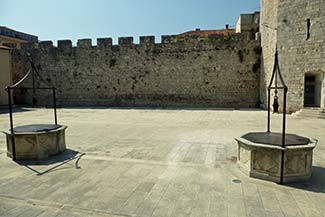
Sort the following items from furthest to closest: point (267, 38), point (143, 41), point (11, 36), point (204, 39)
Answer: point (11, 36) → point (143, 41) → point (204, 39) → point (267, 38)

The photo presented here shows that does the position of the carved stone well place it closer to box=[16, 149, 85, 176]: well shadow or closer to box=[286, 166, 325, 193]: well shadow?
box=[286, 166, 325, 193]: well shadow

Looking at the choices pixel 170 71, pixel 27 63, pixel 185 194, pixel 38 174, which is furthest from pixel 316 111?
pixel 27 63

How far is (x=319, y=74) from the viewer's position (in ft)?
33.7

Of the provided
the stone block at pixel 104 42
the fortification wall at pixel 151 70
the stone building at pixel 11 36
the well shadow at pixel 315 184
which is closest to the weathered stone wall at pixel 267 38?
the fortification wall at pixel 151 70

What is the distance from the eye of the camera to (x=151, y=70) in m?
15.1

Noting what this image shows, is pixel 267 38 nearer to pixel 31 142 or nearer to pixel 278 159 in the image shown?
pixel 278 159

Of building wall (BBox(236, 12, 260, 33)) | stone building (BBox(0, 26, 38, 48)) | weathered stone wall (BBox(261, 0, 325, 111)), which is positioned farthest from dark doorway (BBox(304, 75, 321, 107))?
stone building (BBox(0, 26, 38, 48))

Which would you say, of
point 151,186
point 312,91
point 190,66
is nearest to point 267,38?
point 312,91

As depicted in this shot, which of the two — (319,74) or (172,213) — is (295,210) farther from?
(319,74)

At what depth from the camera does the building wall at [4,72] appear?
1484cm

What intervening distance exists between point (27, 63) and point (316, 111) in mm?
19632

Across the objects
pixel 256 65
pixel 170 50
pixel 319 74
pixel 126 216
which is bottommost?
pixel 126 216

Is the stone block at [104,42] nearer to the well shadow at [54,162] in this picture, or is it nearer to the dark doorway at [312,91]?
the well shadow at [54,162]

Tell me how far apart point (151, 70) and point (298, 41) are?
8.82 metres
